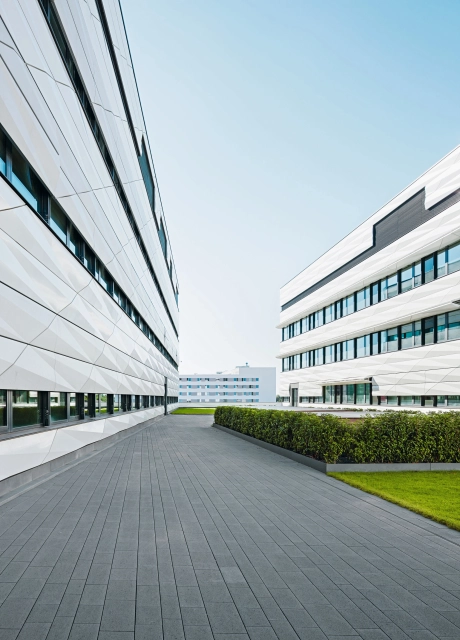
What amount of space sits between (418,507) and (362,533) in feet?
5.88

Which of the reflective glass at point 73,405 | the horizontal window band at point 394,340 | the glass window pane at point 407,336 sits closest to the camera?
the reflective glass at point 73,405

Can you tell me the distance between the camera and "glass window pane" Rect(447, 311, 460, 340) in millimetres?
26250

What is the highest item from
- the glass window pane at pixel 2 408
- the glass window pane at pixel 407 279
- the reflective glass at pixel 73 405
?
the glass window pane at pixel 407 279

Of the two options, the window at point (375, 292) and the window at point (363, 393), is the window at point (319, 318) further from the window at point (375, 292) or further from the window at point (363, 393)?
the window at point (375, 292)

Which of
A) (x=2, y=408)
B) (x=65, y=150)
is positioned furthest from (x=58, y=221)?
(x=2, y=408)

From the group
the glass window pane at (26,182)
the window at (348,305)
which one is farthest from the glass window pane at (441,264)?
the glass window pane at (26,182)

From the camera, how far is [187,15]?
1702 cm

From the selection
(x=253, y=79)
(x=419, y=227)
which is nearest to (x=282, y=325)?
(x=419, y=227)

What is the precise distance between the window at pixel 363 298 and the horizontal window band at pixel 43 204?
26.2m

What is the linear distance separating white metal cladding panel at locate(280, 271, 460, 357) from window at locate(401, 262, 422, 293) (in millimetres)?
666

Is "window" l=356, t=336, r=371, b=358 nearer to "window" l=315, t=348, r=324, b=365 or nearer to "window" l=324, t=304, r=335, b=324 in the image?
"window" l=324, t=304, r=335, b=324

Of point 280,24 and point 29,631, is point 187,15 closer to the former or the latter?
point 280,24

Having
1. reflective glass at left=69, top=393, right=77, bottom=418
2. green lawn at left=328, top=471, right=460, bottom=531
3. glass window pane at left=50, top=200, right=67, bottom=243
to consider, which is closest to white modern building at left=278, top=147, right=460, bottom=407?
green lawn at left=328, top=471, right=460, bottom=531

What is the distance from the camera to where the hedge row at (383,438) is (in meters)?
11.2
